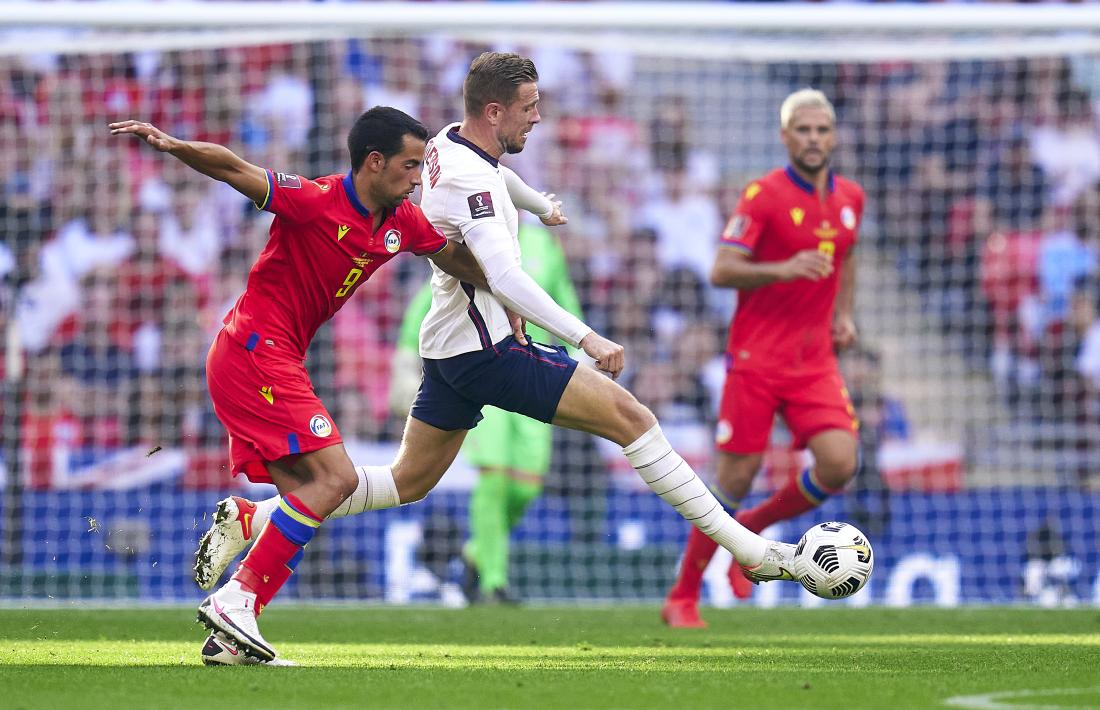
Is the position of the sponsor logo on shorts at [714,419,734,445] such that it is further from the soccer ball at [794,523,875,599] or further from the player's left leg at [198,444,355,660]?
the player's left leg at [198,444,355,660]

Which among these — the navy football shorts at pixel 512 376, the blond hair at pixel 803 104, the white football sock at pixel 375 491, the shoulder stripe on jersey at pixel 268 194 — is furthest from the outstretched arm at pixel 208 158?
the blond hair at pixel 803 104

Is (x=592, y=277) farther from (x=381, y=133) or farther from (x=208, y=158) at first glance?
(x=208, y=158)

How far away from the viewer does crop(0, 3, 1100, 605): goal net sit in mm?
9961

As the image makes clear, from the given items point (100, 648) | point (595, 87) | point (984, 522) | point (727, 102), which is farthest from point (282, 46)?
point (100, 648)

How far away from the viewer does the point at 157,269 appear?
11.6 m

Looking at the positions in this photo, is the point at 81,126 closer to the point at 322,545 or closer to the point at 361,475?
the point at 322,545

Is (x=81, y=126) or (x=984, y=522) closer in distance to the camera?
(x=984, y=522)

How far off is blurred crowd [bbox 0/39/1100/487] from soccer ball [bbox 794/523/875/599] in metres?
5.55

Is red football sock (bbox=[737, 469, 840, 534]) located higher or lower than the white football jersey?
lower

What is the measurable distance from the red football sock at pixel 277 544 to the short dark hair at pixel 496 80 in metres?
1.63

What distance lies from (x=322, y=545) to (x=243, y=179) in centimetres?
537

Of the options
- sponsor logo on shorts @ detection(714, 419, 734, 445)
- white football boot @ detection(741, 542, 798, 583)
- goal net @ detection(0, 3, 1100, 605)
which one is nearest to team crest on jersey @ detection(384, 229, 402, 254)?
white football boot @ detection(741, 542, 798, 583)

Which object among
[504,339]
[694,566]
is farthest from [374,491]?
[694,566]

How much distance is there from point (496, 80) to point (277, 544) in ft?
6.17
